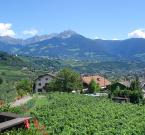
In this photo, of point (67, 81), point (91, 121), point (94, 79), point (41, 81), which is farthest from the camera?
point (41, 81)

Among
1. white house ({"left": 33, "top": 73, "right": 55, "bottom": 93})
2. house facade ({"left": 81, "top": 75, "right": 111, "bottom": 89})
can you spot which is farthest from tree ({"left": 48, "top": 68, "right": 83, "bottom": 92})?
white house ({"left": 33, "top": 73, "right": 55, "bottom": 93})

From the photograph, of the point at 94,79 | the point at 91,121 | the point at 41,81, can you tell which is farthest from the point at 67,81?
the point at 91,121

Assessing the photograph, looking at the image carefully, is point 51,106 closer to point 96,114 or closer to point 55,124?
point 96,114

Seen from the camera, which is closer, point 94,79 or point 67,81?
point 67,81

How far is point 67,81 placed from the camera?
10262 cm

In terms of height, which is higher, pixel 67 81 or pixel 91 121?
pixel 67 81

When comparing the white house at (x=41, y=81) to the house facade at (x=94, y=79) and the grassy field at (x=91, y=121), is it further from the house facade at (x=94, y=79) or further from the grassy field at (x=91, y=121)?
the grassy field at (x=91, y=121)

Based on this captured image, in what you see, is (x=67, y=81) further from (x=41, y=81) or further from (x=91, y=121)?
(x=91, y=121)

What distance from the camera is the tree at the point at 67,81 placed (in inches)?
4013

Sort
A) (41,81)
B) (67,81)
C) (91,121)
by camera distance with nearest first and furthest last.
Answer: (91,121) < (67,81) < (41,81)

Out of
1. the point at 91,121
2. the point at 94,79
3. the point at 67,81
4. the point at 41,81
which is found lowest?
the point at 41,81

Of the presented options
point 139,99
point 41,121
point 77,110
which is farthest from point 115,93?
point 41,121

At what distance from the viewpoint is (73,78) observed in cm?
10212

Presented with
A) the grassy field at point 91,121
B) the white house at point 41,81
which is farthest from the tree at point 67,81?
the grassy field at point 91,121
